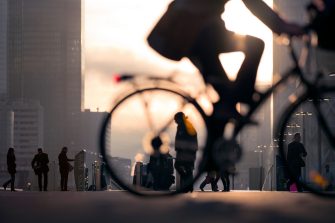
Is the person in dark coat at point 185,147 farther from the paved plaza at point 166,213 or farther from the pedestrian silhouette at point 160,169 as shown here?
the paved plaza at point 166,213

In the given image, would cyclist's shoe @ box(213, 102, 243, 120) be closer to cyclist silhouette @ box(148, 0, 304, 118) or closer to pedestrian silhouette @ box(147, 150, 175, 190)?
cyclist silhouette @ box(148, 0, 304, 118)

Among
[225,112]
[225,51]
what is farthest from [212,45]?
[225,112]

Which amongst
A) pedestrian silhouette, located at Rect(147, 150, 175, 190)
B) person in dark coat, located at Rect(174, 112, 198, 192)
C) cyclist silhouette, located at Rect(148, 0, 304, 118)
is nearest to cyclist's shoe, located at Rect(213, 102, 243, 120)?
cyclist silhouette, located at Rect(148, 0, 304, 118)

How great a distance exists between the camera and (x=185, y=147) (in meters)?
8.59

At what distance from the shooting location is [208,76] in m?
8.03

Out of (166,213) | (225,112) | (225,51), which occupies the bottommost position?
(166,213)

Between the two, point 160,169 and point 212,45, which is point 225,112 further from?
point 160,169

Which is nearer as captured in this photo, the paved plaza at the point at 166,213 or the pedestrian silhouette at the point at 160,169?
the paved plaza at the point at 166,213

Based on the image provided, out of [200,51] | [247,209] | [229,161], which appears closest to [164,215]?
[247,209]

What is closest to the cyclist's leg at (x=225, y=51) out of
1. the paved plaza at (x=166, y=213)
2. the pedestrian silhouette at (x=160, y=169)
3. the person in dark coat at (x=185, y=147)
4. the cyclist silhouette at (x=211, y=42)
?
the cyclist silhouette at (x=211, y=42)

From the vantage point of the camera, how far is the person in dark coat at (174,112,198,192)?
820 centimetres

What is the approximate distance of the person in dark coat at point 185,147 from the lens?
8.20m

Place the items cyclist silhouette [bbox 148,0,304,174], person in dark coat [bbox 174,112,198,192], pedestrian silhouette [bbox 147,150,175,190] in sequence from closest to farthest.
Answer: cyclist silhouette [bbox 148,0,304,174]
person in dark coat [bbox 174,112,198,192]
pedestrian silhouette [bbox 147,150,175,190]

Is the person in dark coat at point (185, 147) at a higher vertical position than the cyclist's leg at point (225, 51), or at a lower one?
lower
